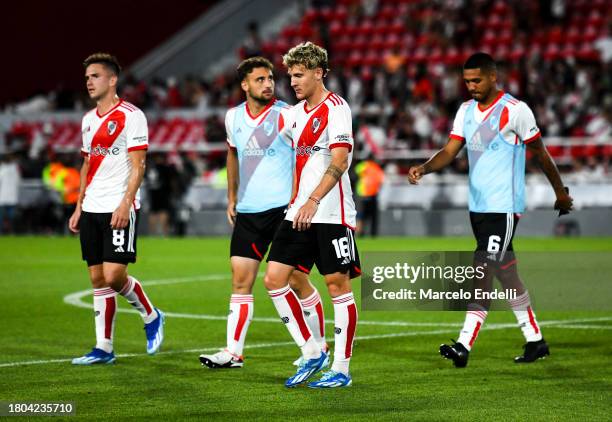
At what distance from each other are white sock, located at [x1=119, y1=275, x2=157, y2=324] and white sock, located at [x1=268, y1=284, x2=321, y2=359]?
5.27 ft

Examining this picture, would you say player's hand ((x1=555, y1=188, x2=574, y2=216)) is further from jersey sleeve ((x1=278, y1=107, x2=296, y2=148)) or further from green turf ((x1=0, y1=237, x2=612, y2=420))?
jersey sleeve ((x1=278, y1=107, x2=296, y2=148))

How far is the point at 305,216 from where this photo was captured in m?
7.25

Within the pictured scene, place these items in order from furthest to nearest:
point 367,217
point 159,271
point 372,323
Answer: point 367,217, point 159,271, point 372,323

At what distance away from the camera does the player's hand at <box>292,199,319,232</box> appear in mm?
7238

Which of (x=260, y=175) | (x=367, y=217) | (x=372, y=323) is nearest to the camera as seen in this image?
(x=260, y=175)

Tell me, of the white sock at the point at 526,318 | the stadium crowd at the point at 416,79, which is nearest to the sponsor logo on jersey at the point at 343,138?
the white sock at the point at 526,318

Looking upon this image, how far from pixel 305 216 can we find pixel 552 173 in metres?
2.29

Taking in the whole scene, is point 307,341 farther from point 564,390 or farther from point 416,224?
point 416,224

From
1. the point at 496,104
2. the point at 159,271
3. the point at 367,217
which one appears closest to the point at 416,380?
the point at 496,104

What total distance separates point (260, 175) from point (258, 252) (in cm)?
56

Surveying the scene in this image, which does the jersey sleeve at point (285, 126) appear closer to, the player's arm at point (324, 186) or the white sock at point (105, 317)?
the player's arm at point (324, 186)

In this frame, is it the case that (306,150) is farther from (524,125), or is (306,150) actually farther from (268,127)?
(524,125)

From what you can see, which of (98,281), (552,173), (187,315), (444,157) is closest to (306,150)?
(444,157)

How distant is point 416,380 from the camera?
25.9 feet
